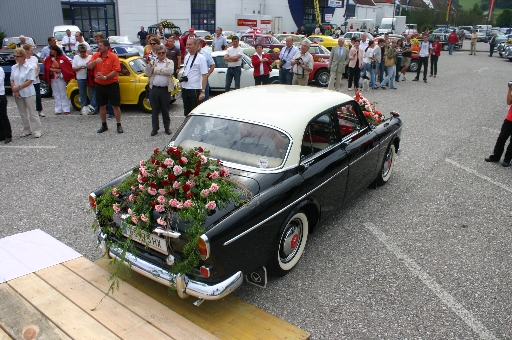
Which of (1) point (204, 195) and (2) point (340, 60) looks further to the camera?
(2) point (340, 60)

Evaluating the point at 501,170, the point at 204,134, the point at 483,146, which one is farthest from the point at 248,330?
the point at 483,146

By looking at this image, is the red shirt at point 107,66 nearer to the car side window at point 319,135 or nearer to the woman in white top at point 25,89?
the woman in white top at point 25,89

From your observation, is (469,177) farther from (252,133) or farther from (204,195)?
(204,195)

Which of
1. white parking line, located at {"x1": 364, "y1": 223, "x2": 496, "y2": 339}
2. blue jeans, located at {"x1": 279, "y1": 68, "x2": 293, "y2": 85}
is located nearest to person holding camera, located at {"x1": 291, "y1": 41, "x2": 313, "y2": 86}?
blue jeans, located at {"x1": 279, "y1": 68, "x2": 293, "y2": 85}

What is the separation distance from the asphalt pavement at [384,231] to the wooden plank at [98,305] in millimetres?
596

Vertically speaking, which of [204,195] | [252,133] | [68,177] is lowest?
[68,177]

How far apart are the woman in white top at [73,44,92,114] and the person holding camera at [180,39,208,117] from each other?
2.96 m

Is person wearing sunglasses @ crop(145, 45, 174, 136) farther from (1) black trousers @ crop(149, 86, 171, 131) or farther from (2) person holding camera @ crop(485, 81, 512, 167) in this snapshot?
(2) person holding camera @ crop(485, 81, 512, 167)

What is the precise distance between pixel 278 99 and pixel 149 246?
218cm

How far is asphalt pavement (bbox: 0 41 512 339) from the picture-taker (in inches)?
140

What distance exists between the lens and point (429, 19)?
52875 millimetres

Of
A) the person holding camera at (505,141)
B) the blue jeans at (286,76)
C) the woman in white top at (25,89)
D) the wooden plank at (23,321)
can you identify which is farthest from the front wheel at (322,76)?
the wooden plank at (23,321)

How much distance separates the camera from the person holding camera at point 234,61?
419 inches

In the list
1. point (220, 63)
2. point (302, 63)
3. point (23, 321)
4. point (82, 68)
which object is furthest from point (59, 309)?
point (220, 63)
